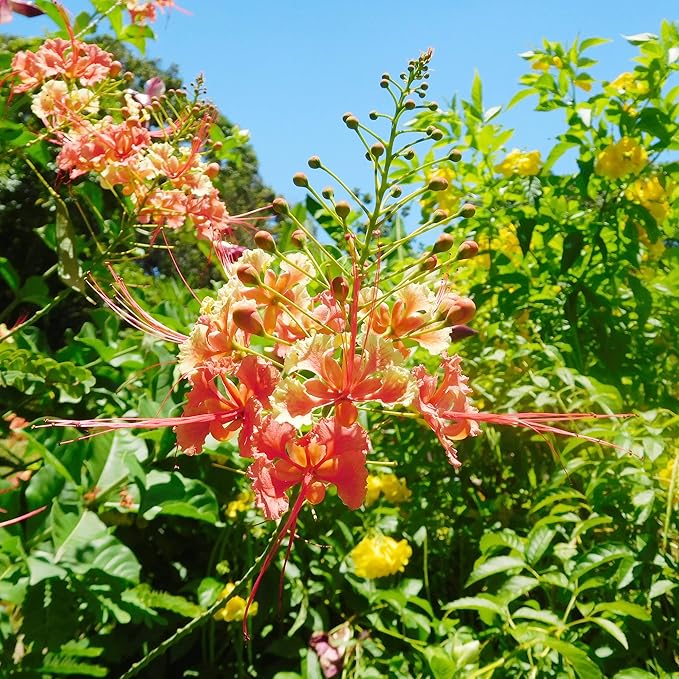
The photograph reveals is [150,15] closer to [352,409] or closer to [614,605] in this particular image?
[352,409]

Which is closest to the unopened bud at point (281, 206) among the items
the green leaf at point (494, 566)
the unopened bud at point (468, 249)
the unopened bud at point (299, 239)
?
the unopened bud at point (299, 239)

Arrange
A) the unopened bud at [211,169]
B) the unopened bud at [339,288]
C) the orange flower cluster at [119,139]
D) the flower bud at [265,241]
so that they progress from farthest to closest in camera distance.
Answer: the unopened bud at [211,169] < the orange flower cluster at [119,139] < the flower bud at [265,241] < the unopened bud at [339,288]

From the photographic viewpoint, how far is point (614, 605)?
1224 mm

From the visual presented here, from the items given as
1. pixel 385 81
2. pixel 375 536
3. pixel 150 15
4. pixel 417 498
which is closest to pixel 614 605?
pixel 375 536

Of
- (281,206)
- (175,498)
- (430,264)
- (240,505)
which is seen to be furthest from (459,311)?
(240,505)

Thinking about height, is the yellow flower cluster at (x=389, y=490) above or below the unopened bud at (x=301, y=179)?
below

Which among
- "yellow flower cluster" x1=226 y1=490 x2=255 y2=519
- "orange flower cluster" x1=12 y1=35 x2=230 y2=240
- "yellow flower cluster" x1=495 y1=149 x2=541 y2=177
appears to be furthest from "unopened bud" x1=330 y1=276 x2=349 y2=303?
"yellow flower cluster" x1=495 y1=149 x2=541 y2=177

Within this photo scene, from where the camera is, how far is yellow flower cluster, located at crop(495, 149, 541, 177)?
2.12 metres

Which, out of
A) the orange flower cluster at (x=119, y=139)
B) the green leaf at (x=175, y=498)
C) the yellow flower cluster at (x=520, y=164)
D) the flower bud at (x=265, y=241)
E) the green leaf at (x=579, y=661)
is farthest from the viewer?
the yellow flower cluster at (x=520, y=164)

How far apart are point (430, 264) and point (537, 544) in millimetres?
885

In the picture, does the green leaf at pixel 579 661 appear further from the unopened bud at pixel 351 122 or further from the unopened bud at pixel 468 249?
the unopened bud at pixel 351 122

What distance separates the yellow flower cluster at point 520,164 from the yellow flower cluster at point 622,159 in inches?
10.1

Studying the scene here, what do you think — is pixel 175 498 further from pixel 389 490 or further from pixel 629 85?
pixel 629 85

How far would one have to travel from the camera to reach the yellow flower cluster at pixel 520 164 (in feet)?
6.95
